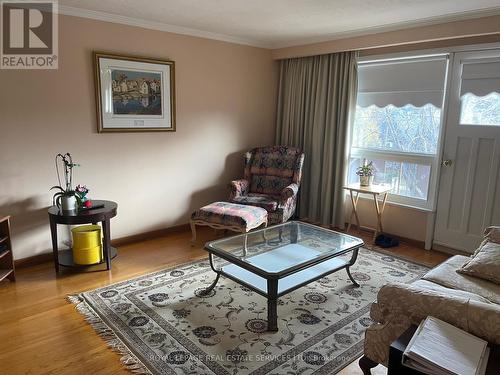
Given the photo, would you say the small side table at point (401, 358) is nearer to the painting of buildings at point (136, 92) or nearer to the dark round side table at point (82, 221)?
the dark round side table at point (82, 221)

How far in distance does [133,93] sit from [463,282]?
3.33 metres

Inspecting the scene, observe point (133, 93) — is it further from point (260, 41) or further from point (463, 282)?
point (463, 282)

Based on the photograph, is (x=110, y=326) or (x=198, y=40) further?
(x=198, y=40)

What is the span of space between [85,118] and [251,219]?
1.89 metres

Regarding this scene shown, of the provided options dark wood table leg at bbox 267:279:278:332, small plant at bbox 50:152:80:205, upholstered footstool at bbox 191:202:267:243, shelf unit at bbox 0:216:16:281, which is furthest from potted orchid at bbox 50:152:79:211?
dark wood table leg at bbox 267:279:278:332

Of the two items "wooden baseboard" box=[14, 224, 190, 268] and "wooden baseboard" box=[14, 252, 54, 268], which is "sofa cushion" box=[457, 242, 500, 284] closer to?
"wooden baseboard" box=[14, 224, 190, 268]

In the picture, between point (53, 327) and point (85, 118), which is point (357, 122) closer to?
point (85, 118)

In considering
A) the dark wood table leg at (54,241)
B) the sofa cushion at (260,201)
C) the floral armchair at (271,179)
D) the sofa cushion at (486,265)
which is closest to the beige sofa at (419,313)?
the sofa cushion at (486,265)

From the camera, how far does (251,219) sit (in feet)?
12.3

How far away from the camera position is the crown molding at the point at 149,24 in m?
3.32

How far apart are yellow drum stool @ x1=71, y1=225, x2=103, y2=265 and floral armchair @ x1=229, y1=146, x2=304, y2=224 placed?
1.60 m

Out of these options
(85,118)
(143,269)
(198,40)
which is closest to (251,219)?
(143,269)

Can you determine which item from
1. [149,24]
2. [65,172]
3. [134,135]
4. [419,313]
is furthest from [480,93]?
[65,172]

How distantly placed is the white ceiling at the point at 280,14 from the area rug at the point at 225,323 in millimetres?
2322
